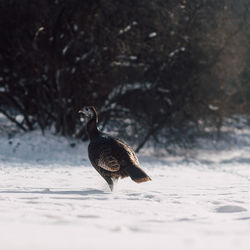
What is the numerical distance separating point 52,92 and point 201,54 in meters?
5.12

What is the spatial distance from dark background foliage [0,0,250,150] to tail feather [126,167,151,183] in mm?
9087

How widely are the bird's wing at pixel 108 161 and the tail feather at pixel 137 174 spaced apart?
24 cm

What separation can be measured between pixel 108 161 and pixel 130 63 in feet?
31.2

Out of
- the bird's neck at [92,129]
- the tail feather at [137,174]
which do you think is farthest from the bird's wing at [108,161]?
the bird's neck at [92,129]

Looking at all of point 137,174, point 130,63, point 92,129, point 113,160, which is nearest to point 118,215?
point 137,174

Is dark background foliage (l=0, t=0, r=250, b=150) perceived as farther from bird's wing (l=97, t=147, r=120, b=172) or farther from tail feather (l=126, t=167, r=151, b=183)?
tail feather (l=126, t=167, r=151, b=183)

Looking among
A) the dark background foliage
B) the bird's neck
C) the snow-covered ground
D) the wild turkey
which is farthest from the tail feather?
the dark background foliage

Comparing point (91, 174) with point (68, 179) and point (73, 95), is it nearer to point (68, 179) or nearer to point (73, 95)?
point (68, 179)

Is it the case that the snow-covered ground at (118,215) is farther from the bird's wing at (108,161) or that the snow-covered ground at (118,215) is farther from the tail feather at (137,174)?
the bird's wing at (108,161)

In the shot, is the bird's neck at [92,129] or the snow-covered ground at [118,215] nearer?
the snow-covered ground at [118,215]

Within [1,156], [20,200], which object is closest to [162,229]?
[20,200]

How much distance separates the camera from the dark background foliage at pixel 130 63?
15.7 m

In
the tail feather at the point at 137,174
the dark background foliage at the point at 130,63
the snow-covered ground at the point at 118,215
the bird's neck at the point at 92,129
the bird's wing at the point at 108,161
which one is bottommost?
the snow-covered ground at the point at 118,215

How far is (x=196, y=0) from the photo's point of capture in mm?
16203
